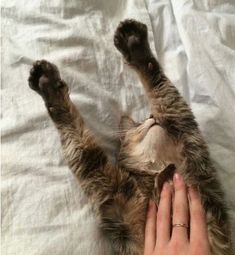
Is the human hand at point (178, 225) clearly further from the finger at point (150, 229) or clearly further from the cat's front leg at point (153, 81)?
the cat's front leg at point (153, 81)

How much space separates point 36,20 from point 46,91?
0.30 m

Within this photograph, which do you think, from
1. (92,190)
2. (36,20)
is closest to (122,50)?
(36,20)

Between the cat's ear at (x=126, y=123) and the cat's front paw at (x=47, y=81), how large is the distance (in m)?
0.19

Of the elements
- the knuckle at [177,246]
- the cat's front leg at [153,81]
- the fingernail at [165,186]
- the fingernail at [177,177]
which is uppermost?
the cat's front leg at [153,81]

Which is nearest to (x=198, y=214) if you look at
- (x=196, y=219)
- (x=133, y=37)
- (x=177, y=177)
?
(x=196, y=219)

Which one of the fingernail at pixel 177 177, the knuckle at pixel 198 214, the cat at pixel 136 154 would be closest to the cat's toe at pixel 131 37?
the cat at pixel 136 154

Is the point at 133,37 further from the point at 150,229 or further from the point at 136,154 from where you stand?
the point at 150,229

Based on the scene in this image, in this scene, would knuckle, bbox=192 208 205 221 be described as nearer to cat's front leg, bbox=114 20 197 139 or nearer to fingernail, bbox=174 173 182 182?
fingernail, bbox=174 173 182 182

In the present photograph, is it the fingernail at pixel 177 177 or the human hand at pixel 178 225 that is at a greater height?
the fingernail at pixel 177 177

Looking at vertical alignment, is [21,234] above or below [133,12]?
below

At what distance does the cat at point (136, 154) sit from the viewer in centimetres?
124

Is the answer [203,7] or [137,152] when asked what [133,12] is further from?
[137,152]

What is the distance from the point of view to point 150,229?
121 cm

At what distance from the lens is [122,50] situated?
4.55 feet
